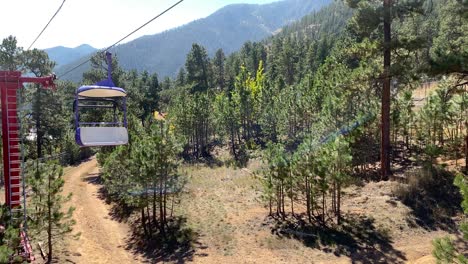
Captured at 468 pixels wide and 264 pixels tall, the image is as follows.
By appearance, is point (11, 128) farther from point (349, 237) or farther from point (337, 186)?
point (349, 237)

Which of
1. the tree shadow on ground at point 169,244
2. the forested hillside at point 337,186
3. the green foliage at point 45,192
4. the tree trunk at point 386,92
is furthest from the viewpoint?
the tree trunk at point 386,92

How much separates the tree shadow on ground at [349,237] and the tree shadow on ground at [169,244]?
462cm

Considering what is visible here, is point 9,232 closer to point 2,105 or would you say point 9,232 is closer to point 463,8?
point 2,105

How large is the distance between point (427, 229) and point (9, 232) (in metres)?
17.1

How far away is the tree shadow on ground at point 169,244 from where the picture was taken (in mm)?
18547

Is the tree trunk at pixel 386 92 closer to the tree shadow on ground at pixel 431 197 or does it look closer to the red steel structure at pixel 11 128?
the tree shadow on ground at pixel 431 197

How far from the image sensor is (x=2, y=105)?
11.2m

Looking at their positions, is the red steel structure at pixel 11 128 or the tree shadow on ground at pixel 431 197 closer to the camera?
the red steel structure at pixel 11 128

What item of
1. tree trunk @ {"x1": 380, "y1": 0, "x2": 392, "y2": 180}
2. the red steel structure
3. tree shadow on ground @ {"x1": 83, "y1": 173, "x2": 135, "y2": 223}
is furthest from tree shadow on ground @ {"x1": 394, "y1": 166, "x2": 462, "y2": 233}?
tree shadow on ground @ {"x1": 83, "y1": 173, "x2": 135, "y2": 223}

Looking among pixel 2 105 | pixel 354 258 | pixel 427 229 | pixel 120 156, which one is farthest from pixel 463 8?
pixel 120 156

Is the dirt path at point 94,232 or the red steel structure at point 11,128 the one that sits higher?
the red steel structure at point 11,128

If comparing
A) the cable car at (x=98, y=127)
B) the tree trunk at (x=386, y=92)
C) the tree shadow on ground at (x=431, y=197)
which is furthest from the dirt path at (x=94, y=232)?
the tree trunk at (x=386, y=92)

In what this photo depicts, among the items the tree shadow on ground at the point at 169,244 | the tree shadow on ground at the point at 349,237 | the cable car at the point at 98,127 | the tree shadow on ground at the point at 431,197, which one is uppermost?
the cable car at the point at 98,127

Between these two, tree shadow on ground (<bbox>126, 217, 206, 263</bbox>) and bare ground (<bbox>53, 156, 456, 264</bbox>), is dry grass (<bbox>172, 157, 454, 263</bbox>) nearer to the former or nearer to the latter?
bare ground (<bbox>53, 156, 456, 264</bbox>)
